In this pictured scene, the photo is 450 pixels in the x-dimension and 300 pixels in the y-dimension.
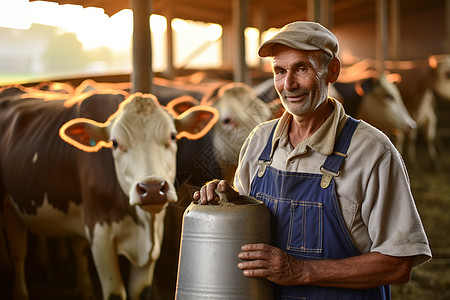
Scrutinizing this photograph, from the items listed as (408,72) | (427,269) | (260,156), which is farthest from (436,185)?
(260,156)

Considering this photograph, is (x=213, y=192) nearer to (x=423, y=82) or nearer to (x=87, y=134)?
(x=87, y=134)

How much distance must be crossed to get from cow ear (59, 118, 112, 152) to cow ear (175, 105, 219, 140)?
57 cm

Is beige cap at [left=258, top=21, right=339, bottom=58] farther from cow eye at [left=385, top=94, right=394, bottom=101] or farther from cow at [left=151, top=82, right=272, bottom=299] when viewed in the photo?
cow eye at [left=385, top=94, right=394, bottom=101]

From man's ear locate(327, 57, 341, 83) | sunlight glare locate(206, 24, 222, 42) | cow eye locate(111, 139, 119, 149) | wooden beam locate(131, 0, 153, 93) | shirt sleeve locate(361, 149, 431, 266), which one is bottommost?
shirt sleeve locate(361, 149, 431, 266)

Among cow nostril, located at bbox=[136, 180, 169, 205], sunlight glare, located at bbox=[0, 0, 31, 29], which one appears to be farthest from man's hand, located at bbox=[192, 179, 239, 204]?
sunlight glare, located at bbox=[0, 0, 31, 29]

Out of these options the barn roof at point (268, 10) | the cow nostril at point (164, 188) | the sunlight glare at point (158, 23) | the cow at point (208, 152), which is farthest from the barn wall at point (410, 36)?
the cow nostril at point (164, 188)

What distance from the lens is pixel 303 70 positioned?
6.44 feet

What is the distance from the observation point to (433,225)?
288 inches

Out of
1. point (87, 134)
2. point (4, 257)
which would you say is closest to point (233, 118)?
point (87, 134)

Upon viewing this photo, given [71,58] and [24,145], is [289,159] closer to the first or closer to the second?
[24,145]

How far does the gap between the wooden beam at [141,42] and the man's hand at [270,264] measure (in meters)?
2.37

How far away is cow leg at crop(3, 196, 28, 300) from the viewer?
4.73 m

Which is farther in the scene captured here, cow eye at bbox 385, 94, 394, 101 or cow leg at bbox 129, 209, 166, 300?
cow eye at bbox 385, 94, 394, 101

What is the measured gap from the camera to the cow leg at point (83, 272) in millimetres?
4891
